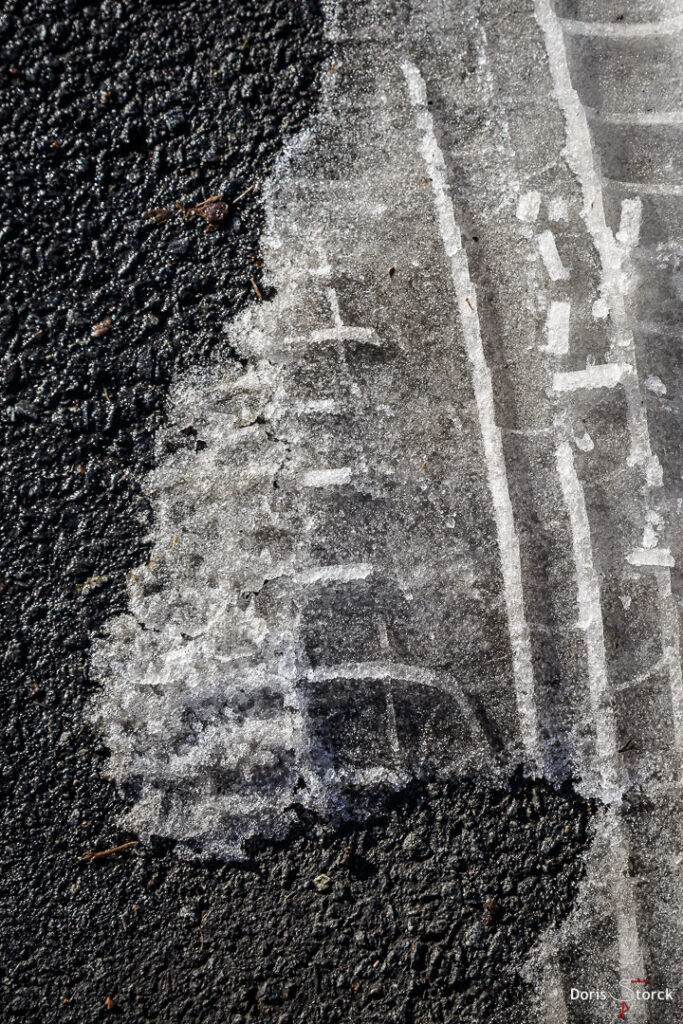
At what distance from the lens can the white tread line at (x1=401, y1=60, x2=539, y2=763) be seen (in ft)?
6.56

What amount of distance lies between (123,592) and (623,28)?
6.88ft

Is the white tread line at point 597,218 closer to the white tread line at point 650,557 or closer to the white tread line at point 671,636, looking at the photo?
the white tread line at point 650,557

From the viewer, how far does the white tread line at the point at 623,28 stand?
2.00m

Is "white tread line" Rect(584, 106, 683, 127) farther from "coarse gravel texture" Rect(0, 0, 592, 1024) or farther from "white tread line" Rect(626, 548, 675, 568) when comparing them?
"white tread line" Rect(626, 548, 675, 568)

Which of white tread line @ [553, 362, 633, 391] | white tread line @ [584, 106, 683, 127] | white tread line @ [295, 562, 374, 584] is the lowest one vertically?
white tread line @ [295, 562, 374, 584]

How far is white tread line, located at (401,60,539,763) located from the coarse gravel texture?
25 centimetres

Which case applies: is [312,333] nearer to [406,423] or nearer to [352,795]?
[406,423]

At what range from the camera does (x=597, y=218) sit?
2023 millimetres

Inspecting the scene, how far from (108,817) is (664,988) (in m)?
1.70

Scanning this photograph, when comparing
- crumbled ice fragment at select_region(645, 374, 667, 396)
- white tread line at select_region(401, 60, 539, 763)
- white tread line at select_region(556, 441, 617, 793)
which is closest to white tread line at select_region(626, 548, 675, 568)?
white tread line at select_region(556, 441, 617, 793)

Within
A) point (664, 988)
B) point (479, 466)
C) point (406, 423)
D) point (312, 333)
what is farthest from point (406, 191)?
point (664, 988)

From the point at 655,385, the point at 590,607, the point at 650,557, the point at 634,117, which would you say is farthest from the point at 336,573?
the point at 634,117

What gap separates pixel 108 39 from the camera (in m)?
1.96

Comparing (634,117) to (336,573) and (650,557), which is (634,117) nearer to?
(650,557)
